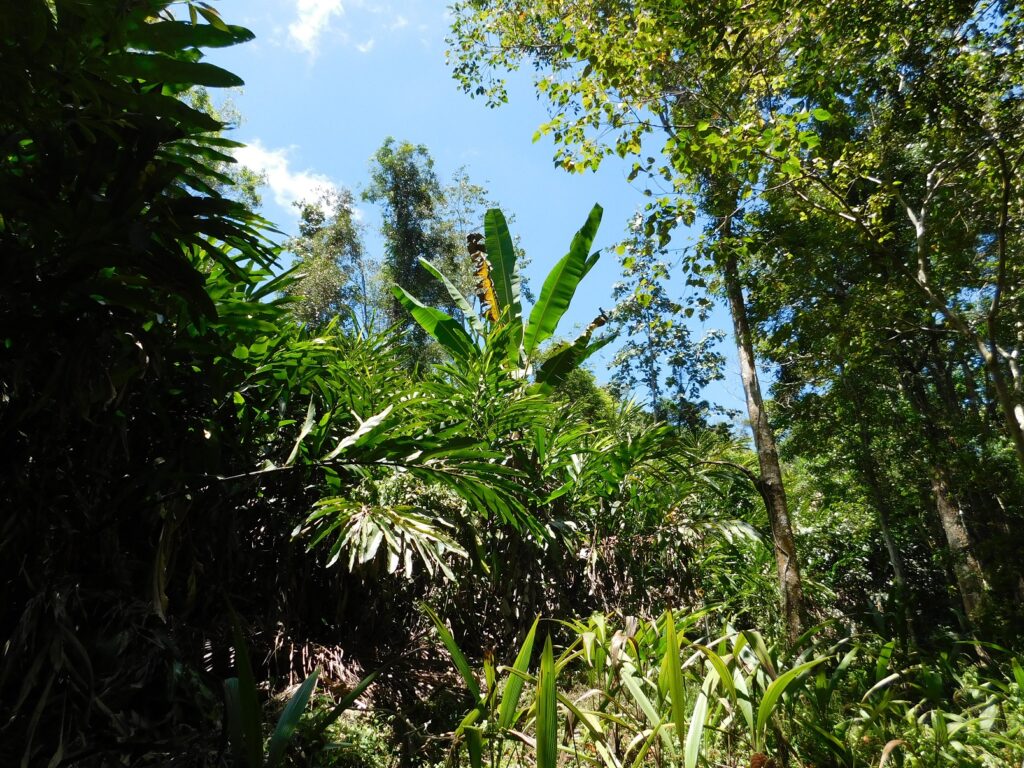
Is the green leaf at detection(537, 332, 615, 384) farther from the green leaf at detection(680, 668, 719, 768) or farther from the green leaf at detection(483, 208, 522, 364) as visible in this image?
the green leaf at detection(680, 668, 719, 768)

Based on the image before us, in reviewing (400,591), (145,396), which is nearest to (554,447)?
(400,591)

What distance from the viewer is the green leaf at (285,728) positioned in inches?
51.8

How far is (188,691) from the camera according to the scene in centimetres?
186

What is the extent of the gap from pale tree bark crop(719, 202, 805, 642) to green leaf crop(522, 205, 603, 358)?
110 centimetres

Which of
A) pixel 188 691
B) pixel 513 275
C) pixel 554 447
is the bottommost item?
pixel 188 691

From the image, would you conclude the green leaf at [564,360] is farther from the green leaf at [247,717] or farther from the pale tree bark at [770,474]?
the green leaf at [247,717]

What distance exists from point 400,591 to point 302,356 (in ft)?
5.07

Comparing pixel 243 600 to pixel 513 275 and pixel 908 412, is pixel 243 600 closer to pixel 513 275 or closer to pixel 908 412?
pixel 513 275

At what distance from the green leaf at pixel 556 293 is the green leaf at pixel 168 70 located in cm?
307

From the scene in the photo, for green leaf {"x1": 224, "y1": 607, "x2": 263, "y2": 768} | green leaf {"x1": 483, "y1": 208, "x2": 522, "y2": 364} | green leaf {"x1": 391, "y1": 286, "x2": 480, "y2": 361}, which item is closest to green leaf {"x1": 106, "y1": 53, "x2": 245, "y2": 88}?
green leaf {"x1": 224, "y1": 607, "x2": 263, "y2": 768}

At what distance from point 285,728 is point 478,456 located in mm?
1372

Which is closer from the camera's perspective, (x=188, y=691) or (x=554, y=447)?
(x=188, y=691)

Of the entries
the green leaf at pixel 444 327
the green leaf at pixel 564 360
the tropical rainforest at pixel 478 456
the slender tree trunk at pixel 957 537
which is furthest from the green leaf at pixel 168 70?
the slender tree trunk at pixel 957 537

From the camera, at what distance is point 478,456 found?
102 inches
